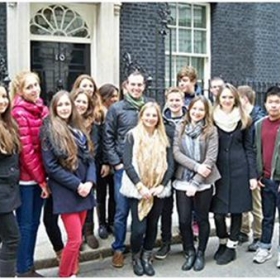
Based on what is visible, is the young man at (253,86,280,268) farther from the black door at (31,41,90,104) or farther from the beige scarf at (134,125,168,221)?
the black door at (31,41,90,104)

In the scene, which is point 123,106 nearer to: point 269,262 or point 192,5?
point 269,262

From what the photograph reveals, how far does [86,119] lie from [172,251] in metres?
1.72

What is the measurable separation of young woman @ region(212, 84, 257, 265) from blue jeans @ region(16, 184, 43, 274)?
170 centimetres

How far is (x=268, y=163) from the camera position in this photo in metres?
5.30

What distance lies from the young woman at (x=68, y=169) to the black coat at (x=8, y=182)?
30 cm

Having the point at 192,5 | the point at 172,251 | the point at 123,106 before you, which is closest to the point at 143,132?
the point at 123,106

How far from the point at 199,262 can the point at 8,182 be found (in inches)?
79.1

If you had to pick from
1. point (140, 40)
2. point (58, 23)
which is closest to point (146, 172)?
point (58, 23)

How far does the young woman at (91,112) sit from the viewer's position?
5086 mm

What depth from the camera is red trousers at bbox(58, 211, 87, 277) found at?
14.7 feet

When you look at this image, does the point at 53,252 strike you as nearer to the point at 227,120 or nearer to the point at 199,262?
the point at 199,262

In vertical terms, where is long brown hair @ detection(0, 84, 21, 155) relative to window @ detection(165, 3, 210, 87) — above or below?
below

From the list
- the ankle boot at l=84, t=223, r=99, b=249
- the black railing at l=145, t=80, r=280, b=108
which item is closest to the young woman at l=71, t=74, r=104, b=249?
the ankle boot at l=84, t=223, r=99, b=249

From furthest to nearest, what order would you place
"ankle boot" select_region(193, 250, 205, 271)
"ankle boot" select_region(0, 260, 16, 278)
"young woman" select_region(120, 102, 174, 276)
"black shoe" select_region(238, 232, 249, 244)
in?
"black shoe" select_region(238, 232, 249, 244) → "ankle boot" select_region(193, 250, 205, 271) → "young woman" select_region(120, 102, 174, 276) → "ankle boot" select_region(0, 260, 16, 278)
